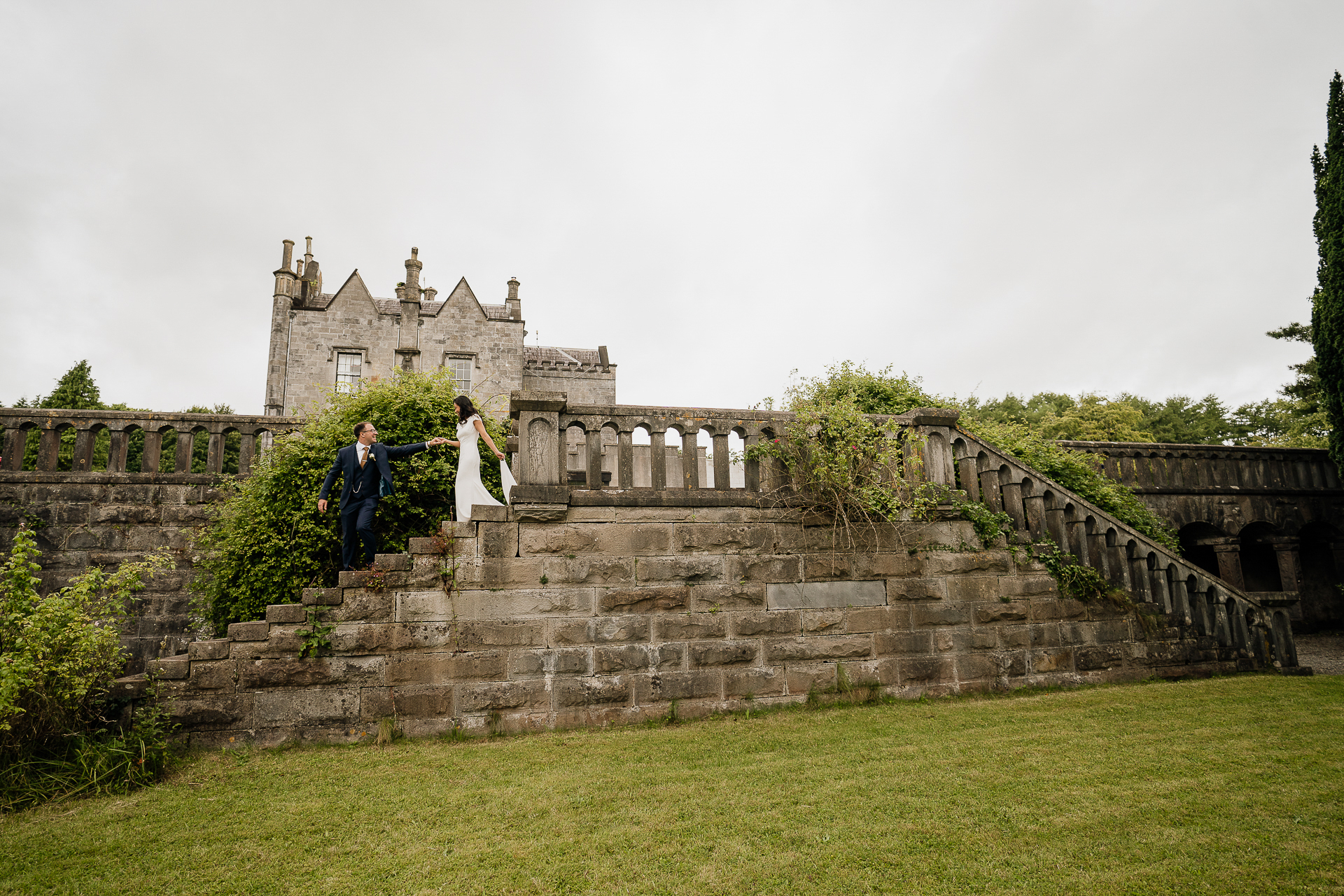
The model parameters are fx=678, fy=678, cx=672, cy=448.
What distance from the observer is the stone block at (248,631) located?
5891 mm

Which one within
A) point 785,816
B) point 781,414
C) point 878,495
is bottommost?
point 785,816

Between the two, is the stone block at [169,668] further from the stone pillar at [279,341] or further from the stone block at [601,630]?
the stone pillar at [279,341]

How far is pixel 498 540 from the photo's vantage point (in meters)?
6.46

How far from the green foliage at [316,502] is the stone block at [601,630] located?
5.76ft

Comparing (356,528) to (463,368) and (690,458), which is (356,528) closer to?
(690,458)

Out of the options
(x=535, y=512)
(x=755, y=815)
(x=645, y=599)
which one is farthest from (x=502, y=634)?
(x=755, y=815)

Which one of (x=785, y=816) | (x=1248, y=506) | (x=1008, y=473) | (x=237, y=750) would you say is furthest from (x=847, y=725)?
(x=1248, y=506)

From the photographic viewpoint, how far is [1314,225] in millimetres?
12734

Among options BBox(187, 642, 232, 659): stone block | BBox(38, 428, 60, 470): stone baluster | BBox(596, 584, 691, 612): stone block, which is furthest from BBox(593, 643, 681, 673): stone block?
BBox(38, 428, 60, 470): stone baluster

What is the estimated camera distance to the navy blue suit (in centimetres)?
653

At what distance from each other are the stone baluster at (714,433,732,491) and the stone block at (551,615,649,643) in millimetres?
1595

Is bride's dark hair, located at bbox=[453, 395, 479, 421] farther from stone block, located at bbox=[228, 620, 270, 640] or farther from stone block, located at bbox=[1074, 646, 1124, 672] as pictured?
stone block, located at bbox=[1074, 646, 1124, 672]

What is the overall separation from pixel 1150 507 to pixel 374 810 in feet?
46.2

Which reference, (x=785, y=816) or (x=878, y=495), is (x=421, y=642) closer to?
(x=785, y=816)
